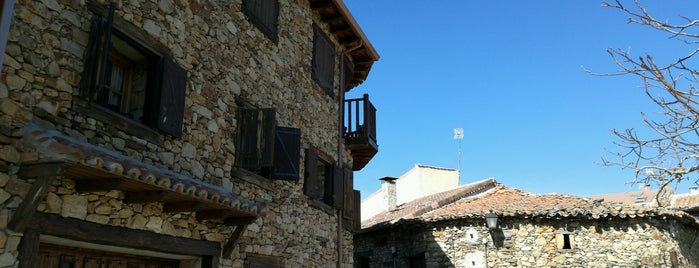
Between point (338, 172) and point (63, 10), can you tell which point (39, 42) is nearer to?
point (63, 10)

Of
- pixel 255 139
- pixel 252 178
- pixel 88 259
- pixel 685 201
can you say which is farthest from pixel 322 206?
pixel 685 201

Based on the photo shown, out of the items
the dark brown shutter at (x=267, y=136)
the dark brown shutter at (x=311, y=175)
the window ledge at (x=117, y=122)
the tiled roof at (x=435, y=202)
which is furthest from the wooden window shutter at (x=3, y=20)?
the tiled roof at (x=435, y=202)

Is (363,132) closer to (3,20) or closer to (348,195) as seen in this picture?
(348,195)

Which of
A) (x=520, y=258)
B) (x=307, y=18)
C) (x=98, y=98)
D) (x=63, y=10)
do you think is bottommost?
(x=520, y=258)

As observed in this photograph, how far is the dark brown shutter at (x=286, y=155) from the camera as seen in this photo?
8677 mm

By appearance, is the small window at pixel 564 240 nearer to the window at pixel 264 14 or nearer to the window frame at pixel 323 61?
the window frame at pixel 323 61

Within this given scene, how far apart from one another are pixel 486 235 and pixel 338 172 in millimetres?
7007

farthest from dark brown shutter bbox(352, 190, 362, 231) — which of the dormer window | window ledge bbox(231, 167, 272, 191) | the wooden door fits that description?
the dormer window

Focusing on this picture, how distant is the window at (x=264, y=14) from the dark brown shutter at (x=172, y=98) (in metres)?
2.33

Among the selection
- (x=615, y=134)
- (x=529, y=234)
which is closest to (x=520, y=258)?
(x=529, y=234)

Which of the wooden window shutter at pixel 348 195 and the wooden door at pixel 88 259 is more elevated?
the wooden window shutter at pixel 348 195

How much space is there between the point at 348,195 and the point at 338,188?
1.93 ft

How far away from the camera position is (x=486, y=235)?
1661 cm

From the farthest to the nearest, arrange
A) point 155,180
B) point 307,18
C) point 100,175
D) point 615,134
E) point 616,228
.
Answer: point 616,228
point 307,18
point 615,134
point 155,180
point 100,175
